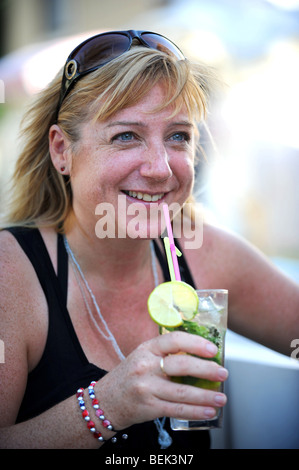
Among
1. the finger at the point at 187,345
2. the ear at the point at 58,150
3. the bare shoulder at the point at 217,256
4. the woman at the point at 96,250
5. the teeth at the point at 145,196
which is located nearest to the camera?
the finger at the point at 187,345

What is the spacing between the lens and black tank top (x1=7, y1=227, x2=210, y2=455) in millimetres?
1757

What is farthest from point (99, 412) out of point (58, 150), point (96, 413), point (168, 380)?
point (58, 150)

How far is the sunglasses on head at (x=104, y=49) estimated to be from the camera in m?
1.81

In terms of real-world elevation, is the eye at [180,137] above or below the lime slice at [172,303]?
above

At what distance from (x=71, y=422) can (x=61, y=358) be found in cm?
36

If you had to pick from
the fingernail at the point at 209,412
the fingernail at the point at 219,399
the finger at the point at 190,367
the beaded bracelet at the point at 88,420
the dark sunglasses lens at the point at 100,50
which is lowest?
the beaded bracelet at the point at 88,420

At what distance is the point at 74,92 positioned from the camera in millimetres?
1860

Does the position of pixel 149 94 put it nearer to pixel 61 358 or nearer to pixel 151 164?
pixel 151 164

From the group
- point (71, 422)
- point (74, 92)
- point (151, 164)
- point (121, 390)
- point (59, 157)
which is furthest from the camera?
point (59, 157)

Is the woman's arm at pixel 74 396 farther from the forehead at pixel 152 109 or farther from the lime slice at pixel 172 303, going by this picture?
the forehead at pixel 152 109

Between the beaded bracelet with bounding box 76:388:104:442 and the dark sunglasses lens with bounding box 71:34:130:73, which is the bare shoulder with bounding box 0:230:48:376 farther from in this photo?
the dark sunglasses lens with bounding box 71:34:130:73

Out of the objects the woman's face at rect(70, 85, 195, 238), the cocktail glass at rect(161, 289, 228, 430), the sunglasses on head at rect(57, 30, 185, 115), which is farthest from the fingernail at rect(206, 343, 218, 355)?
the sunglasses on head at rect(57, 30, 185, 115)

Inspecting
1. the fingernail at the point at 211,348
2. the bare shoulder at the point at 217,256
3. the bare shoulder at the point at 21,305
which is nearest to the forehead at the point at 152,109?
the bare shoulder at the point at 21,305
